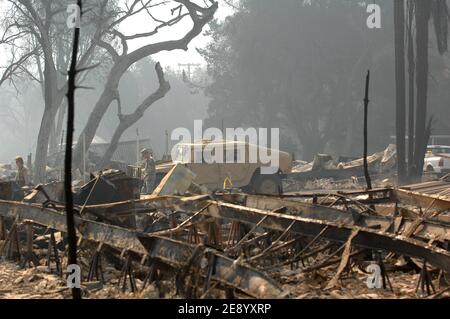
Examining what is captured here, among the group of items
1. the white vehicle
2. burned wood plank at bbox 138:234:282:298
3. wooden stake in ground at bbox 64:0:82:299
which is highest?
wooden stake in ground at bbox 64:0:82:299

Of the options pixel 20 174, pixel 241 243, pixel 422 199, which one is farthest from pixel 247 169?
pixel 241 243

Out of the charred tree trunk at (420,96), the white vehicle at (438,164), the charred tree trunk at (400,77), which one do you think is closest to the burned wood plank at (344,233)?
the charred tree trunk at (420,96)

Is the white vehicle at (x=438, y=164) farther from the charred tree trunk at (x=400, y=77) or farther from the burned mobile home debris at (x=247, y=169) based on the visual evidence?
the charred tree trunk at (x=400, y=77)

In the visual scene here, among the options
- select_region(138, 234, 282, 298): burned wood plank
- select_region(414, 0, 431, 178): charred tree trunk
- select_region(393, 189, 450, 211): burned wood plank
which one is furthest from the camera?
select_region(414, 0, 431, 178): charred tree trunk

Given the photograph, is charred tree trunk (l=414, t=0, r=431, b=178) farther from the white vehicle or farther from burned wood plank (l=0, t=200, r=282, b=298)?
burned wood plank (l=0, t=200, r=282, b=298)

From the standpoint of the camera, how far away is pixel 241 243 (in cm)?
681

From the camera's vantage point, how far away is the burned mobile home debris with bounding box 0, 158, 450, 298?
566cm

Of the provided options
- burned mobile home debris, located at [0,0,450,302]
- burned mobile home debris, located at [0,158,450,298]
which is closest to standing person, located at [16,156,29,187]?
burned mobile home debris, located at [0,0,450,302]

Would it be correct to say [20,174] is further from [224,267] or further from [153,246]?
[224,267]

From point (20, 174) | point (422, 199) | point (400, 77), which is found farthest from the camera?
point (400, 77)

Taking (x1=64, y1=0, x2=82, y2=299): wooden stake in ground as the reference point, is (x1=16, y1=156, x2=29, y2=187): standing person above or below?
below

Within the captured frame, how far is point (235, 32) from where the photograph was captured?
154 feet

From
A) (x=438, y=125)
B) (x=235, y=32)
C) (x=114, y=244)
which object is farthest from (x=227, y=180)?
(x=235, y=32)
